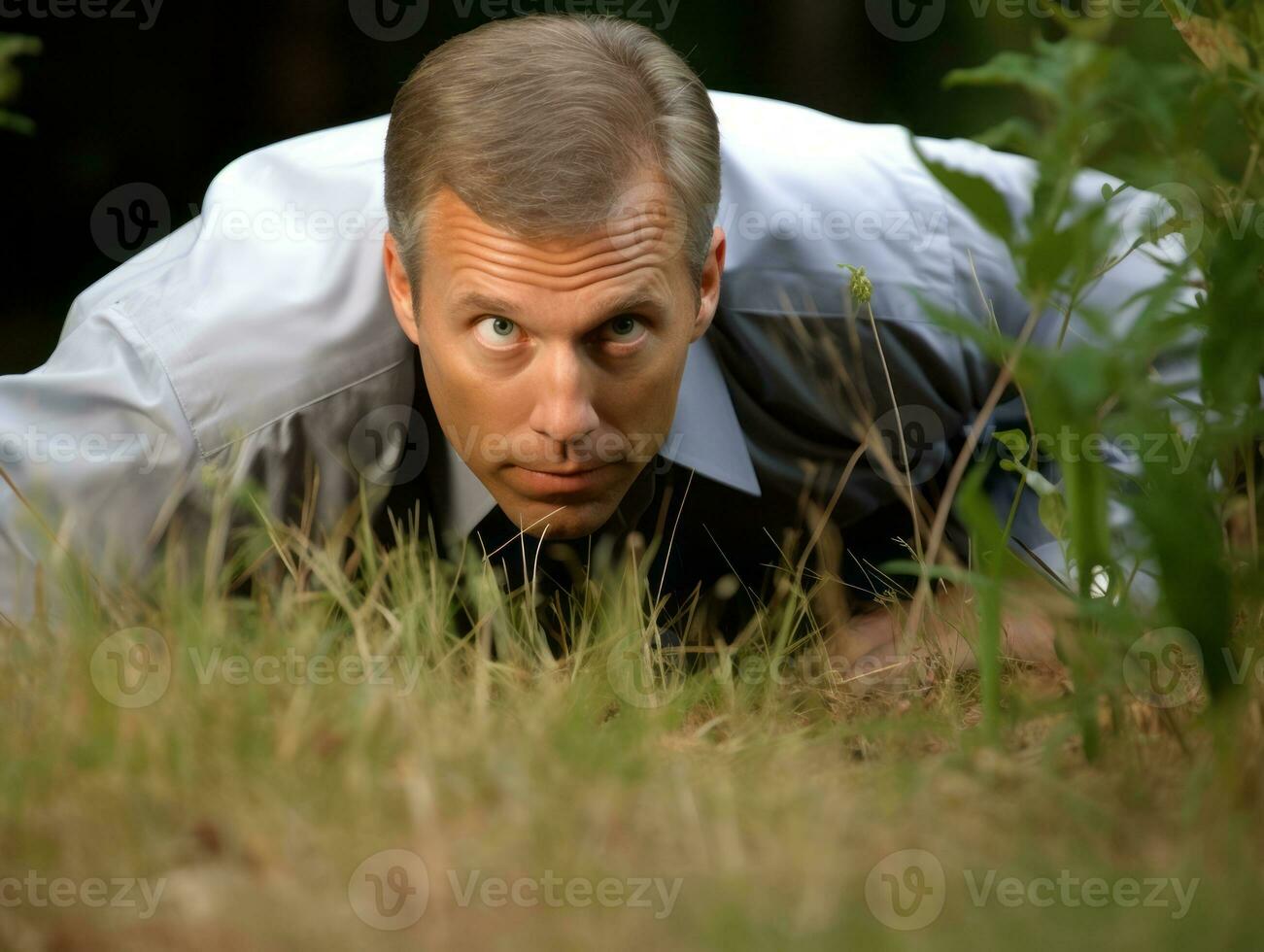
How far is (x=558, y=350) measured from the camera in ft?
7.57

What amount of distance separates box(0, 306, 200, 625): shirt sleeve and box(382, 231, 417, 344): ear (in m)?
0.44

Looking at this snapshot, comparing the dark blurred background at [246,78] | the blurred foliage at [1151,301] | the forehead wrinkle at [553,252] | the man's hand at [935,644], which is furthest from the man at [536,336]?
the dark blurred background at [246,78]

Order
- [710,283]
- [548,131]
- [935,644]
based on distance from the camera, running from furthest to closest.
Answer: [710,283] < [548,131] < [935,644]

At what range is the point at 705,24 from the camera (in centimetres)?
541

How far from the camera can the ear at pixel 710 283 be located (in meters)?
2.69

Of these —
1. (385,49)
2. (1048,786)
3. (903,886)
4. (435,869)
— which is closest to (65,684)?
(435,869)

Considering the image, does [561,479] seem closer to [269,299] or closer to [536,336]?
[536,336]

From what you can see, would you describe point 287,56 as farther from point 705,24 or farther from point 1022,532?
point 1022,532

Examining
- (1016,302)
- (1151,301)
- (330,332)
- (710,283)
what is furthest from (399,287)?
(1151,301)

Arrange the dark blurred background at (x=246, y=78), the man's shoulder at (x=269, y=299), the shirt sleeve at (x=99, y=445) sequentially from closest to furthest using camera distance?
1. the shirt sleeve at (x=99, y=445)
2. the man's shoulder at (x=269, y=299)
3. the dark blurred background at (x=246, y=78)

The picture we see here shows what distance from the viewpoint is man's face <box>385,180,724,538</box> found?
7.58ft

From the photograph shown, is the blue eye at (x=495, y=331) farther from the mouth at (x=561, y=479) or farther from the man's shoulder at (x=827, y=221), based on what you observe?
the man's shoulder at (x=827, y=221)

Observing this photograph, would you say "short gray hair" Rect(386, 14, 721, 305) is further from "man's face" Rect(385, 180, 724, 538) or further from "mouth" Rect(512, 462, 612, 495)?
"mouth" Rect(512, 462, 612, 495)

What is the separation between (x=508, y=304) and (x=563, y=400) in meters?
0.19
